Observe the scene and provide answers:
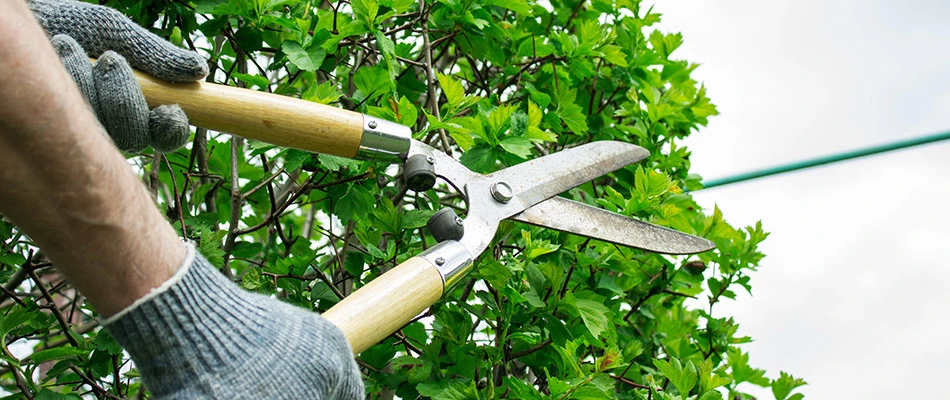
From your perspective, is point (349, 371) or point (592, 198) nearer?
point (349, 371)

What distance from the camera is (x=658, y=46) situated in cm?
281

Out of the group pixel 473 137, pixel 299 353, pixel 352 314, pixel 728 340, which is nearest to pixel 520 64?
pixel 473 137

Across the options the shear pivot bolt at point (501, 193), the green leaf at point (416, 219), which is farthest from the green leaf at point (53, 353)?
the shear pivot bolt at point (501, 193)

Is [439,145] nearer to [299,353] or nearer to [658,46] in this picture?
[658,46]

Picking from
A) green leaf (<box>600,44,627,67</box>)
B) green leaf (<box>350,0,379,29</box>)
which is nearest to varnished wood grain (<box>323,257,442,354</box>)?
green leaf (<box>350,0,379,29</box>)

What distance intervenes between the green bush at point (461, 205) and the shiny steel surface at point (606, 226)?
0.09 m

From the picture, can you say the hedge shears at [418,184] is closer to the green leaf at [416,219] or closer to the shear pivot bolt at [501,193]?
the shear pivot bolt at [501,193]

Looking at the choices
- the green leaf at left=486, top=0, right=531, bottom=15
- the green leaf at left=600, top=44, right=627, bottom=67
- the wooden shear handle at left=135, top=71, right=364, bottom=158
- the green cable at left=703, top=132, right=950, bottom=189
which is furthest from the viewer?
the green cable at left=703, top=132, right=950, bottom=189

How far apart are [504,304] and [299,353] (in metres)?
0.90

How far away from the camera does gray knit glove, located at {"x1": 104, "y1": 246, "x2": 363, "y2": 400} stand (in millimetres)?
1276

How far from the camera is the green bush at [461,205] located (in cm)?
206

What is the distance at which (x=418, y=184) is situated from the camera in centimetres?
184

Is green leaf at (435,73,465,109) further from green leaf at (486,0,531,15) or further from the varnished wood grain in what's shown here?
the varnished wood grain

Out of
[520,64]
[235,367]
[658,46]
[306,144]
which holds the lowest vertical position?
[235,367]
